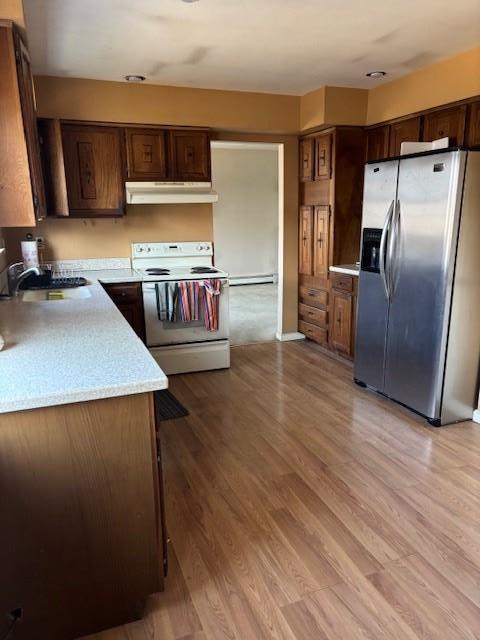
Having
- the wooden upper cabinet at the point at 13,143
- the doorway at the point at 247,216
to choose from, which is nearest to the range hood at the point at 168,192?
the wooden upper cabinet at the point at 13,143

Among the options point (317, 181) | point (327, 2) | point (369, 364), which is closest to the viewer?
point (327, 2)

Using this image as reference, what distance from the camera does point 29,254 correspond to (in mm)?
3660

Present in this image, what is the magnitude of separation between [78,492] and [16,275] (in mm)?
2465

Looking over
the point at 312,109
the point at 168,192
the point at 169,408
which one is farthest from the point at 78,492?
the point at 312,109

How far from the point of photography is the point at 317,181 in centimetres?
452

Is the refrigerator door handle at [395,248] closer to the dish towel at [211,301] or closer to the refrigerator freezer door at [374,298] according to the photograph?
the refrigerator freezer door at [374,298]

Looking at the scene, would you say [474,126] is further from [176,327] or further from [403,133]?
[176,327]

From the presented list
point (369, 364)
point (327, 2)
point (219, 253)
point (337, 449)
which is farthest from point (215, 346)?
point (219, 253)

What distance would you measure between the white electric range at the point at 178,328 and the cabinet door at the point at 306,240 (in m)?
1.09

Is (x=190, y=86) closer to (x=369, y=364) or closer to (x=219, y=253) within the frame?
(x=369, y=364)

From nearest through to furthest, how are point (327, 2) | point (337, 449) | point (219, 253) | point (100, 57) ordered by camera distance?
1. point (327, 2)
2. point (337, 449)
3. point (100, 57)
4. point (219, 253)

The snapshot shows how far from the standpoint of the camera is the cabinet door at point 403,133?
12.2 ft

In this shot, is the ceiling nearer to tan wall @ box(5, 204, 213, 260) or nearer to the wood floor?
tan wall @ box(5, 204, 213, 260)

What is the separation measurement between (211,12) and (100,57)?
44.2 inches
